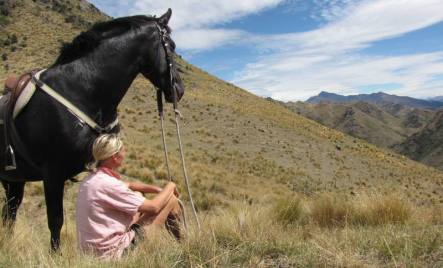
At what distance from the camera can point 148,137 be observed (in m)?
28.0

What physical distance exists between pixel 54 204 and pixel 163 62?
1718 mm

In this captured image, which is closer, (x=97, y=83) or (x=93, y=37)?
(x=97, y=83)

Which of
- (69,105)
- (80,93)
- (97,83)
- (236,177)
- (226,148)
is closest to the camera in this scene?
(69,105)

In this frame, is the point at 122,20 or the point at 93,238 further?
the point at 122,20

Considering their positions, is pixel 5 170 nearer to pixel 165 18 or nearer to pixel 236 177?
pixel 165 18

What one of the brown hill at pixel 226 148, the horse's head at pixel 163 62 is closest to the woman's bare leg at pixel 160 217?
the horse's head at pixel 163 62

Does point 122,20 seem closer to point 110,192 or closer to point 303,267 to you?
point 110,192

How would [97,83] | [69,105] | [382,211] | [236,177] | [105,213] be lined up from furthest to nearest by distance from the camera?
[236,177] < [382,211] < [97,83] < [69,105] < [105,213]

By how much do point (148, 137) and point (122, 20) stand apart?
23.6 meters

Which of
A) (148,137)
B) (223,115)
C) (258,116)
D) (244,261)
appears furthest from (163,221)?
(258,116)

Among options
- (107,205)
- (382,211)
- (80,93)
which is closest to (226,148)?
(382,211)

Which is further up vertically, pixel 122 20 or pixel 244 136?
pixel 122 20

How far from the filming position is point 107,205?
3.91 m

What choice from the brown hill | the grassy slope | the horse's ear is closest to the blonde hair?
the grassy slope
